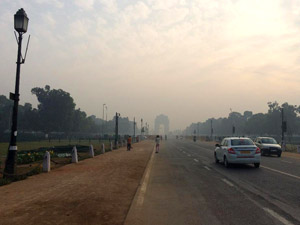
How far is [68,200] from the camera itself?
7.91 metres

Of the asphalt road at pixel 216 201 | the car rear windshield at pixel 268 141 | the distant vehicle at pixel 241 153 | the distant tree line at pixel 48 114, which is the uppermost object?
the distant tree line at pixel 48 114

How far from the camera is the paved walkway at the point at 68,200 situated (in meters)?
6.24

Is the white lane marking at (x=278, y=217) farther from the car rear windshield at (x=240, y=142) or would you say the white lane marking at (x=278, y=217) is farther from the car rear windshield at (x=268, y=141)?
the car rear windshield at (x=268, y=141)

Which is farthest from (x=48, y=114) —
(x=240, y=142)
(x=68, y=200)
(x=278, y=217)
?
(x=278, y=217)

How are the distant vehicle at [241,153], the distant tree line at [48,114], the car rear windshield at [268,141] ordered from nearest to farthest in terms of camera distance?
1. the distant vehicle at [241,153]
2. the car rear windshield at [268,141]
3. the distant tree line at [48,114]

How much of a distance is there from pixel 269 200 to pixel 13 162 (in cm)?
933

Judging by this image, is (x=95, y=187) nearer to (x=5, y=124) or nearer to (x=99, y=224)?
(x=99, y=224)

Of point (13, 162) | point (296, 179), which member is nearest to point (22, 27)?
point (13, 162)

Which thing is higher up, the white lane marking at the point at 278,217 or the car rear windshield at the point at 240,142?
the car rear windshield at the point at 240,142

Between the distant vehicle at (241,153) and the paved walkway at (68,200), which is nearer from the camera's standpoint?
the paved walkway at (68,200)

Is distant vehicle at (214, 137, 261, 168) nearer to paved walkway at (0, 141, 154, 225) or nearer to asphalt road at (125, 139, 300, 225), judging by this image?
asphalt road at (125, 139, 300, 225)

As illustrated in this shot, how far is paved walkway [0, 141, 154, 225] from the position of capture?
624 cm

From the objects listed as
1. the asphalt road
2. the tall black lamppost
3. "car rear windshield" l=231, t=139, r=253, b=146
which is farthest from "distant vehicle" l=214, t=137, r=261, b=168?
the tall black lamppost

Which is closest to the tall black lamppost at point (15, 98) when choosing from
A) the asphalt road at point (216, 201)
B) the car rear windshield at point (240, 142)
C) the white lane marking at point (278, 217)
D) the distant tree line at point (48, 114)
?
the asphalt road at point (216, 201)
